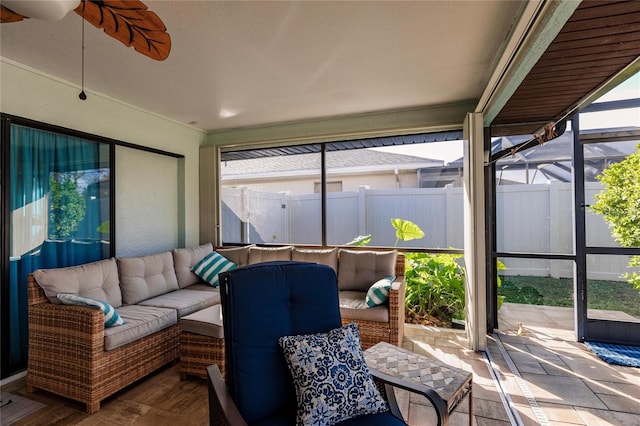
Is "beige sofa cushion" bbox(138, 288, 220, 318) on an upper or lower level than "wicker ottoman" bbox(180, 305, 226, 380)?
upper

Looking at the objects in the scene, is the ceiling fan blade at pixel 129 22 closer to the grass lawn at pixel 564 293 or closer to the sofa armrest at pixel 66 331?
the sofa armrest at pixel 66 331

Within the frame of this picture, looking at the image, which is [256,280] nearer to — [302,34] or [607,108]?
[302,34]

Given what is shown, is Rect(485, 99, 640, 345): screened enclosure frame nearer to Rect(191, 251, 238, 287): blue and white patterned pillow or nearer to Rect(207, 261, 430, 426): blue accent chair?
Rect(207, 261, 430, 426): blue accent chair

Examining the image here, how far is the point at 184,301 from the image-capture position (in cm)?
311

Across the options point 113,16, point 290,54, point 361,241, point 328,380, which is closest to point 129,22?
point 113,16

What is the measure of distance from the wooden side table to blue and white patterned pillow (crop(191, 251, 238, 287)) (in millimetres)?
2346

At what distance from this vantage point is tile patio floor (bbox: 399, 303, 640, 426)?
82.2 inches

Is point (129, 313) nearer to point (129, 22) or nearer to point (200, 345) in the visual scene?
point (200, 345)

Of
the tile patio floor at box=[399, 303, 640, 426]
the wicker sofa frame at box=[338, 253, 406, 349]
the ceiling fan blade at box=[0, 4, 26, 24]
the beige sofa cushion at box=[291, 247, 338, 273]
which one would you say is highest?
the ceiling fan blade at box=[0, 4, 26, 24]

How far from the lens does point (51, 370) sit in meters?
2.30

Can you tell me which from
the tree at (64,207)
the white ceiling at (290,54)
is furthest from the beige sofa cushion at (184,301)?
the white ceiling at (290,54)

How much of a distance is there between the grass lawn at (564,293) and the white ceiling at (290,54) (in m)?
2.16

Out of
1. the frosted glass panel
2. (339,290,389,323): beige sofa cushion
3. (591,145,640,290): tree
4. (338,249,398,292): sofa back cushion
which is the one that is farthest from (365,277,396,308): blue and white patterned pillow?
the frosted glass panel

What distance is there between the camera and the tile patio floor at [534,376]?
6.85ft
